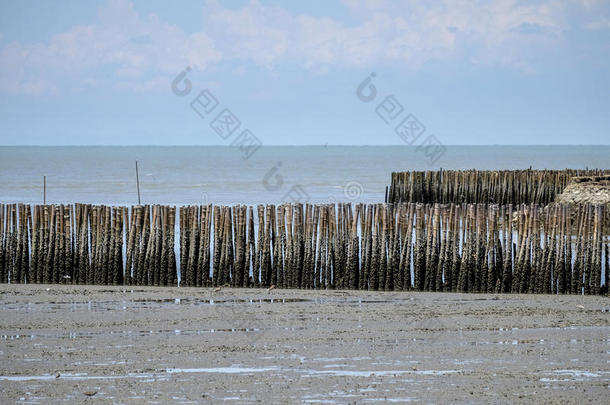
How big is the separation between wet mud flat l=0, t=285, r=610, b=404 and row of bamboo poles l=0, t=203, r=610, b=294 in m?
0.41

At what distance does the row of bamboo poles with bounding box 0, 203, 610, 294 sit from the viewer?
11.8 m

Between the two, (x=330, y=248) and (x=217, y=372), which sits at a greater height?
(x=330, y=248)

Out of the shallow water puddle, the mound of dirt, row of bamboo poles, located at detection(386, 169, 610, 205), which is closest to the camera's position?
the shallow water puddle

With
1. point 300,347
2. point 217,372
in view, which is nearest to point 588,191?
point 300,347

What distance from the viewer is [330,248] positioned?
39.4 feet

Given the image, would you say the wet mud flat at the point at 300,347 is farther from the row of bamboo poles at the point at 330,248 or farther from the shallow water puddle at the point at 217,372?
the row of bamboo poles at the point at 330,248

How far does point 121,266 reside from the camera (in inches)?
490

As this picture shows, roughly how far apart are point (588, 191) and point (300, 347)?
54.4 feet

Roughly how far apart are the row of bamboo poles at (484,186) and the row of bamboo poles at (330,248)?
15.9 metres

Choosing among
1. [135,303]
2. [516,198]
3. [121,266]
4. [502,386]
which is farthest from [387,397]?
[516,198]

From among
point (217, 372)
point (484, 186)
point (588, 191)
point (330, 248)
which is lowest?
point (217, 372)

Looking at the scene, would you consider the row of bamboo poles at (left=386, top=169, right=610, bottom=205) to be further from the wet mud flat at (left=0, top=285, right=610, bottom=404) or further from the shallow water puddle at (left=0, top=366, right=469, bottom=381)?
the shallow water puddle at (left=0, top=366, right=469, bottom=381)

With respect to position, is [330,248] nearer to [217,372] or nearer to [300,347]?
[300,347]

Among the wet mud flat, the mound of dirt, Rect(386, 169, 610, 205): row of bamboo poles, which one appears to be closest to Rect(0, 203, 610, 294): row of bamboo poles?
the wet mud flat
